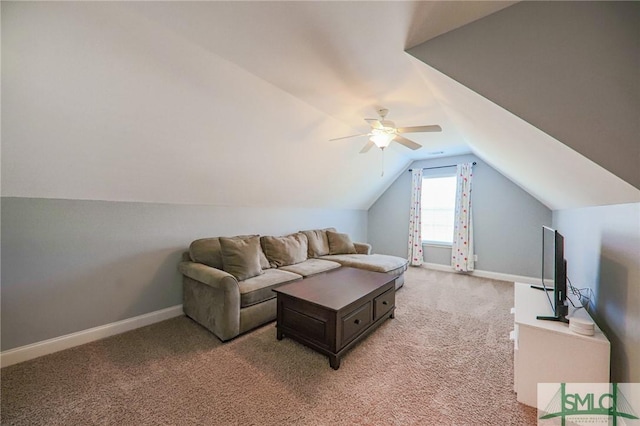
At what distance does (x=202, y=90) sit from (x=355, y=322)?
7.99 ft

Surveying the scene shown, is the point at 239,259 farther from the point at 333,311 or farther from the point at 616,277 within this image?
the point at 616,277

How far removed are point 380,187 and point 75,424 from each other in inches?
212

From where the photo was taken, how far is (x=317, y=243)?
4.23 meters

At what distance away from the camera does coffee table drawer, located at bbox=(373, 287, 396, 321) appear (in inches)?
95.9

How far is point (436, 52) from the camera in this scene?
1.59m

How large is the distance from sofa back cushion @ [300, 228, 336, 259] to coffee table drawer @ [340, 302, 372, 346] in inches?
73.3

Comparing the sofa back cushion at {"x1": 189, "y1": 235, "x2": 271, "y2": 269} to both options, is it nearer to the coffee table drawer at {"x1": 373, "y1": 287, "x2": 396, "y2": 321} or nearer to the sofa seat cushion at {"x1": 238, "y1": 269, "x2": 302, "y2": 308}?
the sofa seat cushion at {"x1": 238, "y1": 269, "x2": 302, "y2": 308}

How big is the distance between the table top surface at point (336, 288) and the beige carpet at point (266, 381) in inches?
18.8

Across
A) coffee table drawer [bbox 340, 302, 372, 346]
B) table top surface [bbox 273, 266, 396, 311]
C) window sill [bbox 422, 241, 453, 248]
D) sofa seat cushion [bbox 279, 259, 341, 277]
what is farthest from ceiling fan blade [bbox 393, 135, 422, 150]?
window sill [bbox 422, 241, 453, 248]

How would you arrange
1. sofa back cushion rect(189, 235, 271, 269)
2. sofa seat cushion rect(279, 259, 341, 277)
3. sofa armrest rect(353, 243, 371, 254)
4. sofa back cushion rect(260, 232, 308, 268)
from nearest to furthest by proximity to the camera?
sofa back cushion rect(189, 235, 271, 269)
sofa seat cushion rect(279, 259, 341, 277)
sofa back cushion rect(260, 232, 308, 268)
sofa armrest rect(353, 243, 371, 254)

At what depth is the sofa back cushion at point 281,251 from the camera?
341 cm

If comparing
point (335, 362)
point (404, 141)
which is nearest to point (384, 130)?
point (404, 141)

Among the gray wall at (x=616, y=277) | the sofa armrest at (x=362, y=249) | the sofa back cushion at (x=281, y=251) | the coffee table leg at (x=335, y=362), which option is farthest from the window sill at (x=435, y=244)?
the coffee table leg at (x=335, y=362)

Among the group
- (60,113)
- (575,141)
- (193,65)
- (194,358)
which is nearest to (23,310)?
(194,358)
